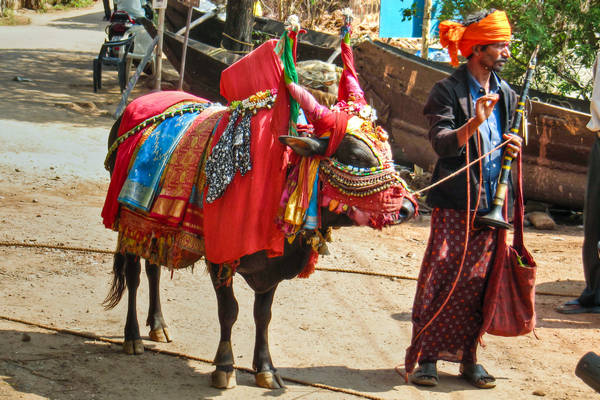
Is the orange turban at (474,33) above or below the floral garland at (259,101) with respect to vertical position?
above

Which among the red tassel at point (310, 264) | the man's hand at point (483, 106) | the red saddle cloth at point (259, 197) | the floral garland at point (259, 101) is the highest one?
the man's hand at point (483, 106)

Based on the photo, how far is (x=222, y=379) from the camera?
14.4 ft

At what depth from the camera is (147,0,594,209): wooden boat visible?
29.1 feet

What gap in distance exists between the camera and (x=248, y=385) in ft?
14.8

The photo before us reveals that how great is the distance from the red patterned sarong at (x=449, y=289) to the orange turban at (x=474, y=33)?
3.11 ft

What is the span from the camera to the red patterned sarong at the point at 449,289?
14.6ft

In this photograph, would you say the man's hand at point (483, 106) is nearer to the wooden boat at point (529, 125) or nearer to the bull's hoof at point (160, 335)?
the bull's hoof at point (160, 335)

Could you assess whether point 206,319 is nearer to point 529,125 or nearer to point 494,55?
point 494,55

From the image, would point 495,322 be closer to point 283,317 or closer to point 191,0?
point 283,317

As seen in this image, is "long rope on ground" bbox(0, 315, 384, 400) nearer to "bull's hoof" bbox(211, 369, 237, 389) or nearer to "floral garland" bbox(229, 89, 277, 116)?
"bull's hoof" bbox(211, 369, 237, 389)

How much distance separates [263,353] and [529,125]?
5700mm

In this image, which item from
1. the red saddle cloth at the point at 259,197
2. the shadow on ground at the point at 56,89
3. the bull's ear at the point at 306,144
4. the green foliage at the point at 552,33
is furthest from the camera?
the shadow on ground at the point at 56,89

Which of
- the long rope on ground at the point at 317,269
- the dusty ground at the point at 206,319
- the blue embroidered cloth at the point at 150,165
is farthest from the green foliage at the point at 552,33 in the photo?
the blue embroidered cloth at the point at 150,165

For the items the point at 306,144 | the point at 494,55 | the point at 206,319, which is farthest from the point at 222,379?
the point at 494,55
